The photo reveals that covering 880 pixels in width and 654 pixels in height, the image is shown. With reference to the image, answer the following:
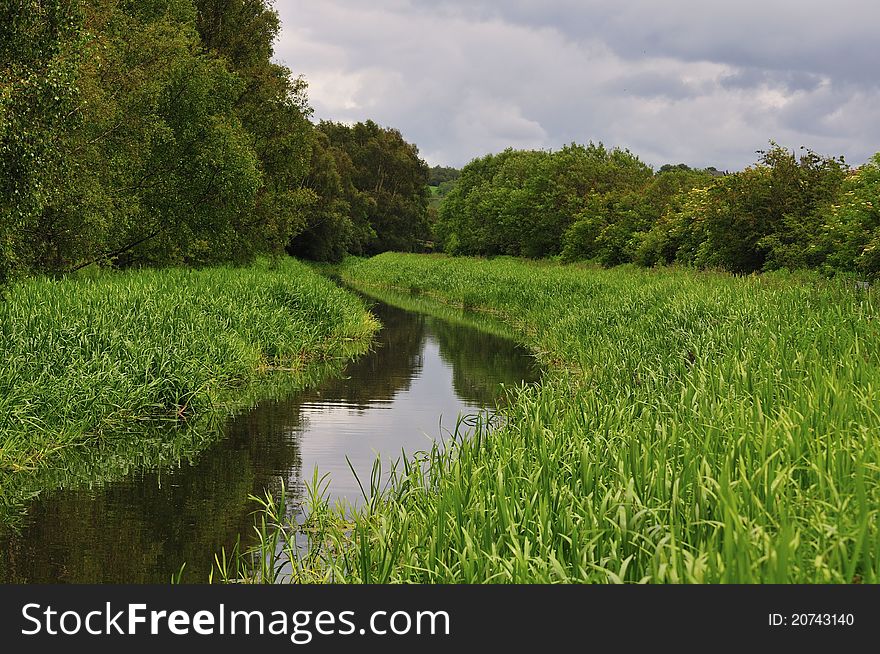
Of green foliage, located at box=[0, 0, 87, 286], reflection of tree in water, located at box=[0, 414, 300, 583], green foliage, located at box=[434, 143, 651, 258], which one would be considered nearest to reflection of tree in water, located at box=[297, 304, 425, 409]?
reflection of tree in water, located at box=[0, 414, 300, 583]

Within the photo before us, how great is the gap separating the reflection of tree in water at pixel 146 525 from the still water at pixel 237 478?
11mm

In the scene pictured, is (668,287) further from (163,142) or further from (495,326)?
(163,142)

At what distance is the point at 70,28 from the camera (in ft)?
44.7

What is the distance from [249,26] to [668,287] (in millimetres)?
23687

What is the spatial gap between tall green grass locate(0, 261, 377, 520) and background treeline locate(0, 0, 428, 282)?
4.99 feet

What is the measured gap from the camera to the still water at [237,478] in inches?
288

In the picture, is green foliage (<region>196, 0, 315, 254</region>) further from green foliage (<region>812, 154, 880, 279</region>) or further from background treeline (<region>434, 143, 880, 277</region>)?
green foliage (<region>812, 154, 880, 279</region>)

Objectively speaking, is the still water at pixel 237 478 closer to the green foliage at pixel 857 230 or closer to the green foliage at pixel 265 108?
the green foliage at pixel 857 230

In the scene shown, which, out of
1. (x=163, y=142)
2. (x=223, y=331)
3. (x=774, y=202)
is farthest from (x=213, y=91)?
(x=774, y=202)

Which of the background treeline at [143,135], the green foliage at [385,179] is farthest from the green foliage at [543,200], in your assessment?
the background treeline at [143,135]

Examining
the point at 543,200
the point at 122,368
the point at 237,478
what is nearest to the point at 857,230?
the point at 237,478

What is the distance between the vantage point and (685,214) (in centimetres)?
3247

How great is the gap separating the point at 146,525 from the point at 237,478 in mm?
1886

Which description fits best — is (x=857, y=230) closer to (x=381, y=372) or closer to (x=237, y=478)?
(x=381, y=372)
